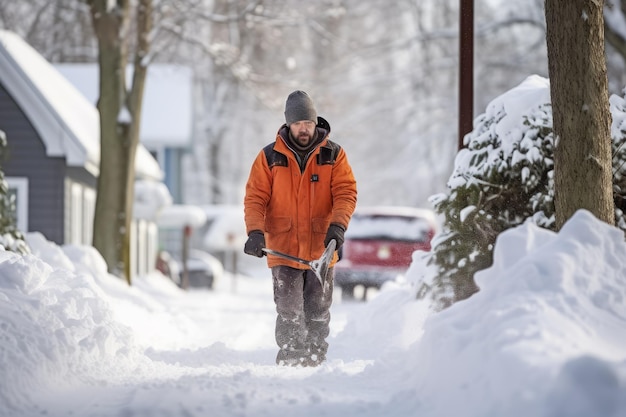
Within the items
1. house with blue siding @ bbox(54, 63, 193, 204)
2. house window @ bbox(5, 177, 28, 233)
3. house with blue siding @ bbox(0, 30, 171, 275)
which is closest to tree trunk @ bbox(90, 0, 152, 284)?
house with blue siding @ bbox(0, 30, 171, 275)

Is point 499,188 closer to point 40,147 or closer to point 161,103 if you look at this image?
point 40,147

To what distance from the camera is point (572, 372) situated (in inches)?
178

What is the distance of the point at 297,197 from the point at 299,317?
34.0 inches

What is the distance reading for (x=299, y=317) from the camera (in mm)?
7945

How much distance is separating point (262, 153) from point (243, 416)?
2880 mm

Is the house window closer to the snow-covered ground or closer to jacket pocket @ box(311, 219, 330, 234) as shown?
→ the snow-covered ground

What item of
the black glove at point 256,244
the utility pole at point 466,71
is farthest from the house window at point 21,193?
the black glove at point 256,244

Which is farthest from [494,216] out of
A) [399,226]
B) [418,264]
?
[399,226]

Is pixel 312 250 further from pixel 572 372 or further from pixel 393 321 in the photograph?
pixel 572 372

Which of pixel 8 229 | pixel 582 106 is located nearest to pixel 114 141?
pixel 8 229

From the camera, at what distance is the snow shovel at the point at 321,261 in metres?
7.70

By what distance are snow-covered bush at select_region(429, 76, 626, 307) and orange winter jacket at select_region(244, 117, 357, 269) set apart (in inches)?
47.8

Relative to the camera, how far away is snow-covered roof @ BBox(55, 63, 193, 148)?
112 ft

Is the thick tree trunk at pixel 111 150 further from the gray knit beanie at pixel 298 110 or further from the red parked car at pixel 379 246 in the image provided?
the gray knit beanie at pixel 298 110
